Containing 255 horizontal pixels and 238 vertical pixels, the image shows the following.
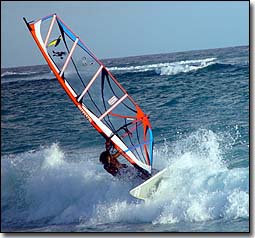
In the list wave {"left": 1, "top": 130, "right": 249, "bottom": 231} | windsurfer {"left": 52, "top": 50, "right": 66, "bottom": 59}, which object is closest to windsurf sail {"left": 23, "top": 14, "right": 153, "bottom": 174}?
windsurfer {"left": 52, "top": 50, "right": 66, "bottom": 59}

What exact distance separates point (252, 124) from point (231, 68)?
324 mm

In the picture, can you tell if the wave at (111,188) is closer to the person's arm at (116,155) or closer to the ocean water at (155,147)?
the ocean water at (155,147)

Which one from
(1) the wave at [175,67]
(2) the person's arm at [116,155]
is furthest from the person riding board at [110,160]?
(1) the wave at [175,67]

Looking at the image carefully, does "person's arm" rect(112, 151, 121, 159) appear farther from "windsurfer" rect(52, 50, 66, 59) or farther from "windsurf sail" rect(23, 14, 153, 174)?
"windsurfer" rect(52, 50, 66, 59)

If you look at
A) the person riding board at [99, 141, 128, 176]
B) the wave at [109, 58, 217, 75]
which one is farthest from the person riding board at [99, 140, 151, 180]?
the wave at [109, 58, 217, 75]

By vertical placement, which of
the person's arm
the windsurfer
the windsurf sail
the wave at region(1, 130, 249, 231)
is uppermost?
the windsurfer

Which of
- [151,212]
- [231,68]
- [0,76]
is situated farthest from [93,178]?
[231,68]

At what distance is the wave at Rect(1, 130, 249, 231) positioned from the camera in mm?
3379

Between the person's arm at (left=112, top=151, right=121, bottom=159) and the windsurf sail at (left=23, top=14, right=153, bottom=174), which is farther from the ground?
the windsurf sail at (left=23, top=14, right=153, bottom=174)

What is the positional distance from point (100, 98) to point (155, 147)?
0.41m

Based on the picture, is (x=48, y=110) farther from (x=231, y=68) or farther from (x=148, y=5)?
(x=231, y=68)

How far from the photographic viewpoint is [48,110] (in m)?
→ 3.46

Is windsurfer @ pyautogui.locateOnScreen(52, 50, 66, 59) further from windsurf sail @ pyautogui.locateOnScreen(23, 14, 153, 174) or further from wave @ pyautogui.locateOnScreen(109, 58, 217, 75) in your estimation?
wave @ pyautogui.locateOnScreen(109, 58, 217, 75)

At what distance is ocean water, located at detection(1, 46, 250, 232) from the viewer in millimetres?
3383
